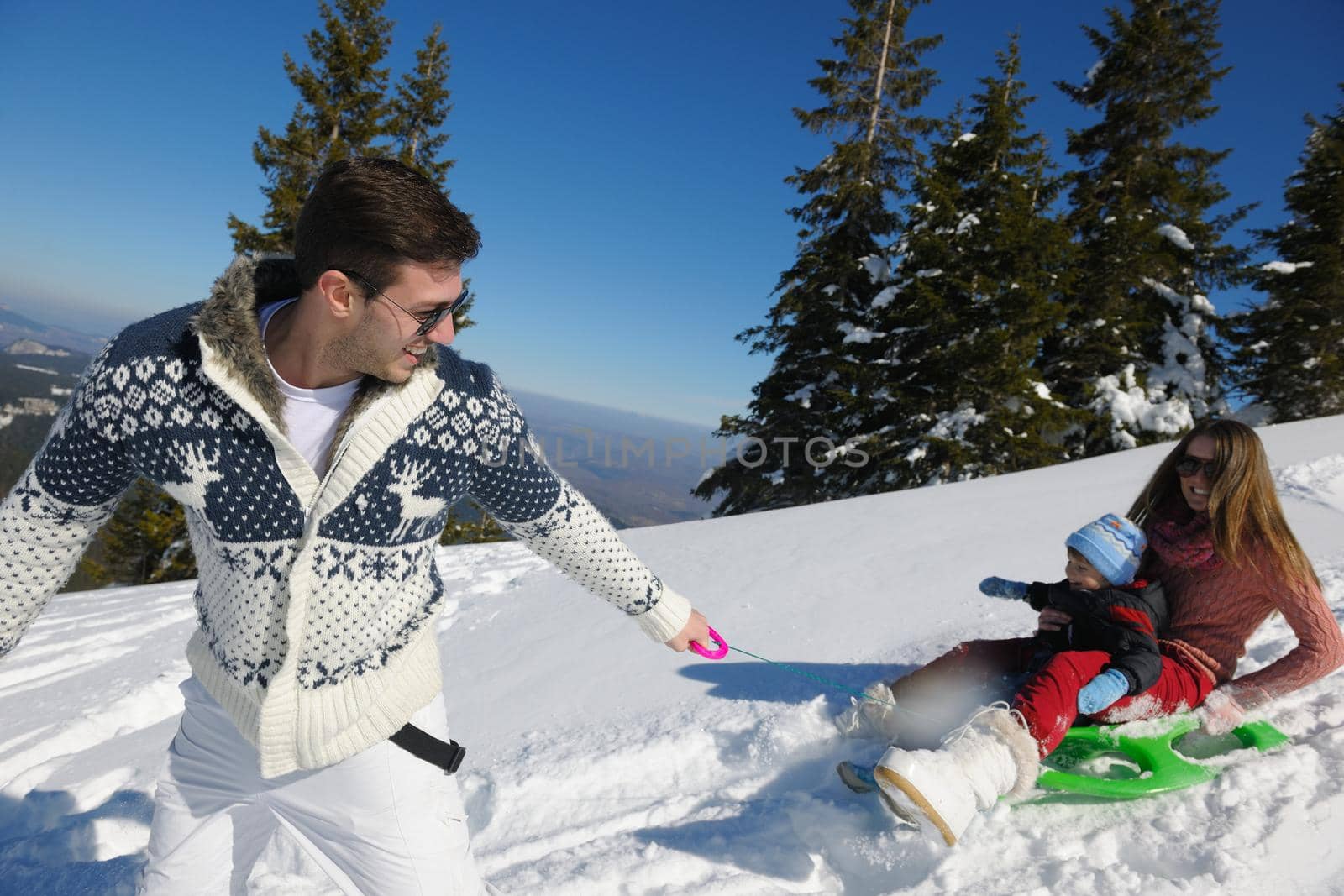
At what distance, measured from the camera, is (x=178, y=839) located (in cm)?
159

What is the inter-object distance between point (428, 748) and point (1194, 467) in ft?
10.5

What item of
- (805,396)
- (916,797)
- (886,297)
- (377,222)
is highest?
(886,297)

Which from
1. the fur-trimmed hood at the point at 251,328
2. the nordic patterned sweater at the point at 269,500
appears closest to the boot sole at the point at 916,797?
the nordic patterned sweater at the point at 269,500

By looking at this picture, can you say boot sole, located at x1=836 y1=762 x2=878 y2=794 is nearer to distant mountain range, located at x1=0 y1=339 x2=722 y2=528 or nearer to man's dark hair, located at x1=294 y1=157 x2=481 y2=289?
man's dark hair, located at x1=294 y1=157 x2=481 y2=289

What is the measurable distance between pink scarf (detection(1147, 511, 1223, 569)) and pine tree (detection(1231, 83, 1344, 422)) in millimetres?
15175

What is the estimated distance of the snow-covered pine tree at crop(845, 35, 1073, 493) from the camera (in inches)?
482

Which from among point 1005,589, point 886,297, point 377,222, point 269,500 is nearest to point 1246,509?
point 1005,589

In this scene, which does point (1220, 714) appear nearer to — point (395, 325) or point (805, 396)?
point (395, 325)

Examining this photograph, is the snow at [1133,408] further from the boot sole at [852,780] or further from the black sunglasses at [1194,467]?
the boot sole at [852,780]

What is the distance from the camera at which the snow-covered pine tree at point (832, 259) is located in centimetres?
1448

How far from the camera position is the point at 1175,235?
14.4 metres

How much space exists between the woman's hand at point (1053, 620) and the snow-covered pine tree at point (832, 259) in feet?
36.8

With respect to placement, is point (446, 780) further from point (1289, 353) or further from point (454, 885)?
point (1289, 353)

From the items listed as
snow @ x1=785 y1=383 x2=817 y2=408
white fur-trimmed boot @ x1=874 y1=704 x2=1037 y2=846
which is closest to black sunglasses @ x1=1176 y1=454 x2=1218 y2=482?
white fur-trimmed boot @ x1=874 y1=704 x2=1037 y2=846
